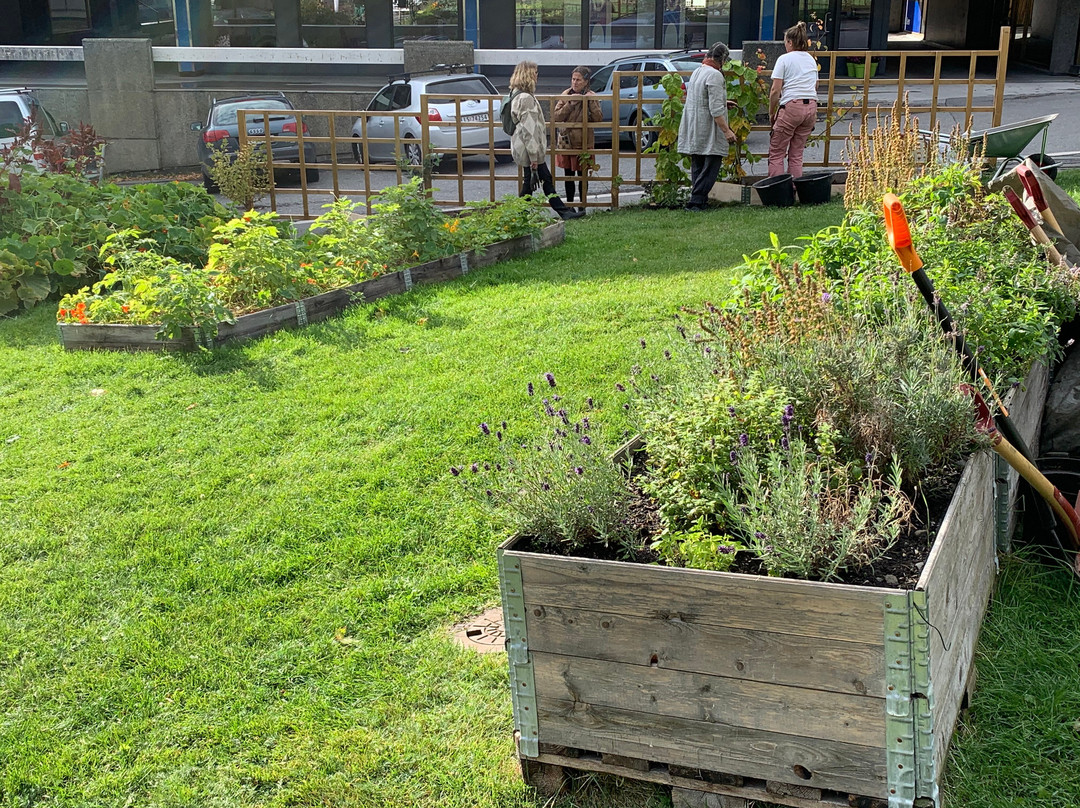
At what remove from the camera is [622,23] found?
26641mm

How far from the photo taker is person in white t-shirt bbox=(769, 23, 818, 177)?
11.6 meters

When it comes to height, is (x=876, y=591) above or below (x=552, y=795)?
above

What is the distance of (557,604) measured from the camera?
2.82 m

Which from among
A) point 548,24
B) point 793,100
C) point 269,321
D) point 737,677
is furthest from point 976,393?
point 548,24

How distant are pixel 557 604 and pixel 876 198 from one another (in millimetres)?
3287

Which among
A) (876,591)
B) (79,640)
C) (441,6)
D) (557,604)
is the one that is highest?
(441,6)

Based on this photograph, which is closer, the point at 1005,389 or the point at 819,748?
the point at 819,748

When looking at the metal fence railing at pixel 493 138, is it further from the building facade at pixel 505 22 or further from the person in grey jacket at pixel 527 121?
the building facade at pixel 505 22

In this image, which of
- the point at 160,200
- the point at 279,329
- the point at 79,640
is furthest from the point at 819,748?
the point at 160,200

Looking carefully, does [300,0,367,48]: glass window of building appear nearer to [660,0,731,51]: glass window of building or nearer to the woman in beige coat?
[660,0,731,51]: glass window of building

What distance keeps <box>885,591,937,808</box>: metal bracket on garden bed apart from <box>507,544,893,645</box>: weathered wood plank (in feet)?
0.14

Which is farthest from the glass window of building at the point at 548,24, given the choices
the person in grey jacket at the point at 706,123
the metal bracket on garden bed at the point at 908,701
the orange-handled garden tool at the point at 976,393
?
the metal bracket on garden bed at the point at 908,701

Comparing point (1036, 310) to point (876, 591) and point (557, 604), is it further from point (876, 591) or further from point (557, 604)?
point (557, 604)

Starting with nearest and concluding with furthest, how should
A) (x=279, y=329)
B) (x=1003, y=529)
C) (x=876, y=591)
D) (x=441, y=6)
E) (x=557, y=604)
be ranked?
(x=876, y=591)
(x=557, y=604)
(x=1003, y=529)
(x=279, y=329)
(x=441, y=6)
